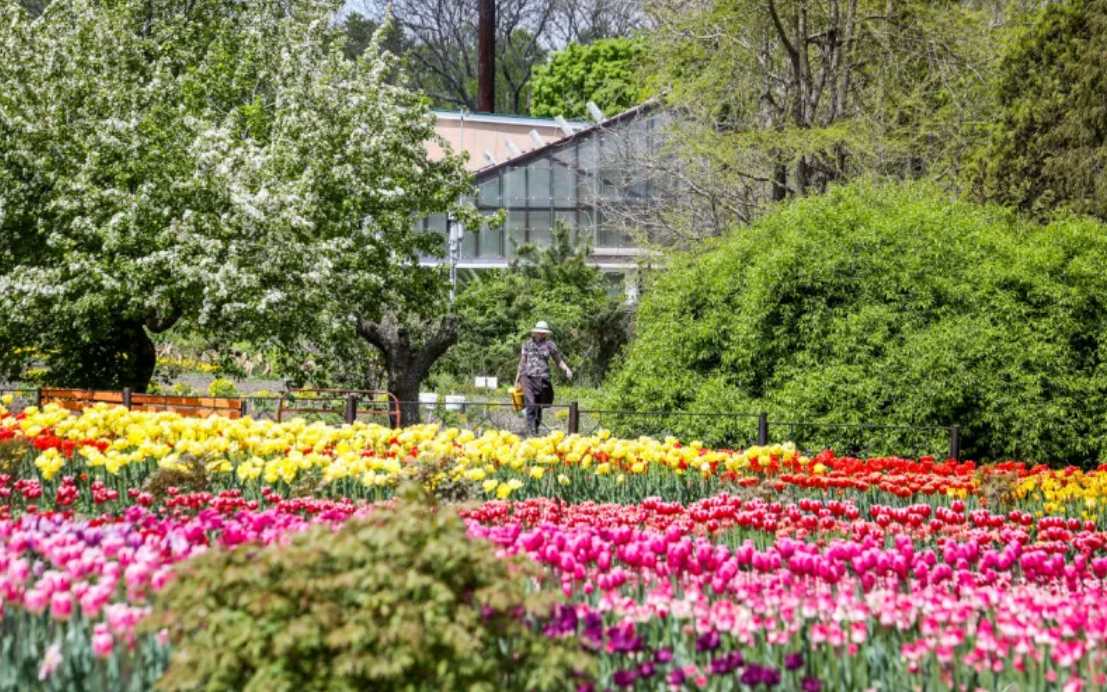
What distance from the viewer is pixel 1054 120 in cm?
1725

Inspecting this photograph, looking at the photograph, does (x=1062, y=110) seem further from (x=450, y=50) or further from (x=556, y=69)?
(x=450, y=50)

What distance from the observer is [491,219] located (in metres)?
21.6

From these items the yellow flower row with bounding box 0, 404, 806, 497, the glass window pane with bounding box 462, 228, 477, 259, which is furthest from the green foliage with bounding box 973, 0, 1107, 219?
the glass window pane with bounding box 462, 228, 477, 259

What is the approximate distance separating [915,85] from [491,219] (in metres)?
8.03

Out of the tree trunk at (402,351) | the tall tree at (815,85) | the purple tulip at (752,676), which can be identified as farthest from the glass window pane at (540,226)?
the purple tulip at (752,676)

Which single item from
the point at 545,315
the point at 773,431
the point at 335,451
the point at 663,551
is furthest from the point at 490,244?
the point at 663,551

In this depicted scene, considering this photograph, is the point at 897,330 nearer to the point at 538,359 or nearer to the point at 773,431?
the point at 773,431

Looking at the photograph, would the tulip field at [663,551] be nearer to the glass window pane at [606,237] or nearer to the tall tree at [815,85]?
the tall tree at [815,85]

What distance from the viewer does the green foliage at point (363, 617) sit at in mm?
4055

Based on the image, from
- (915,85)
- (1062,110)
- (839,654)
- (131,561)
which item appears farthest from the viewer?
(915,85)

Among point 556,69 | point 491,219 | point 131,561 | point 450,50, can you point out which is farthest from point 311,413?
point 450,50

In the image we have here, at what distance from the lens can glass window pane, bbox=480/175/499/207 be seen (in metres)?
34.8

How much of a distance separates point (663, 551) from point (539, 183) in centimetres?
2932

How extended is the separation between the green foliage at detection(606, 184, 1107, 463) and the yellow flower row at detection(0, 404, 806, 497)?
13.4 ft
